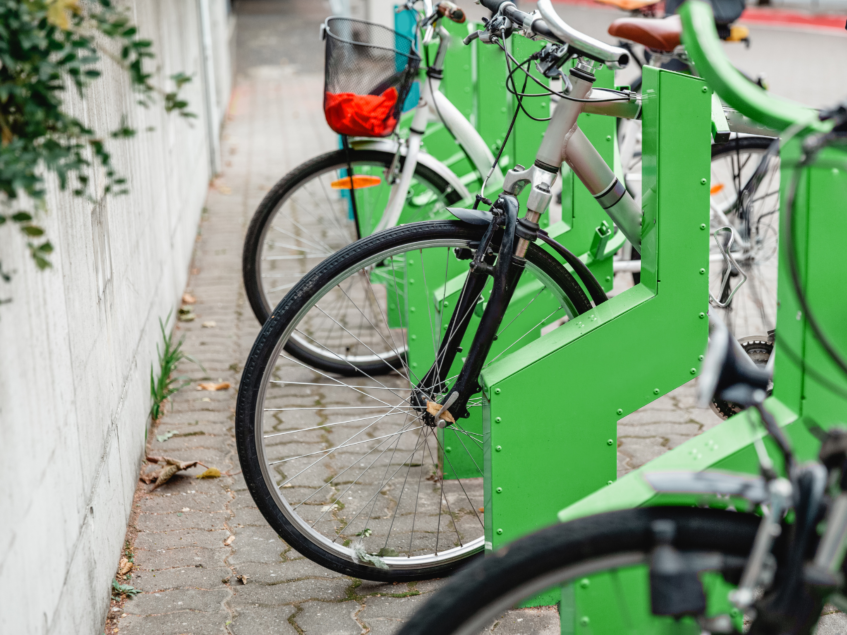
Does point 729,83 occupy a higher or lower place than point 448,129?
higher

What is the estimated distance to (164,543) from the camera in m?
2.98

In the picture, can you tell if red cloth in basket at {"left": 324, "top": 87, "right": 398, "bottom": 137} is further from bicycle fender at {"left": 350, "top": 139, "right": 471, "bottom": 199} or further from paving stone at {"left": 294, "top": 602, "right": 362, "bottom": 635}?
→ paving stone at {"left": 294, "top": 602, "right": 362, "bottom": 635}

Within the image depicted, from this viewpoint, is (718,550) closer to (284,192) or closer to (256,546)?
(256,546)

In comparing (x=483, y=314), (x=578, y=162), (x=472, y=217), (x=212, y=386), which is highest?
(x=578, y=162)

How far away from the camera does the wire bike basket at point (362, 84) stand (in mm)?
3576

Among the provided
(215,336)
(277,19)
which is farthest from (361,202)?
(277,19)

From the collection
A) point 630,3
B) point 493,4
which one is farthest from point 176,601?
point 630,3

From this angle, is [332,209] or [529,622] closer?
[529,622]

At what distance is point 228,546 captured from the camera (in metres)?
2.97

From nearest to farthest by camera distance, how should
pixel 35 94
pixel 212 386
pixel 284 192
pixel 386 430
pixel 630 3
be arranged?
pixel 35 94
pixel 386 430
pixel 284 192
pixel 212 386
pixel 630 3

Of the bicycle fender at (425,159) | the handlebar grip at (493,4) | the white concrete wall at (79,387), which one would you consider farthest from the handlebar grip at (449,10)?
the white concrete wall at (79,387)

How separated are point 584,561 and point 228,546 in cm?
185

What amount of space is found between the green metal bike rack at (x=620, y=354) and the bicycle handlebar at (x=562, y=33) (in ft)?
0.70

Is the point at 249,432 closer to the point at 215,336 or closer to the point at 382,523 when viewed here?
the point at 382,523
